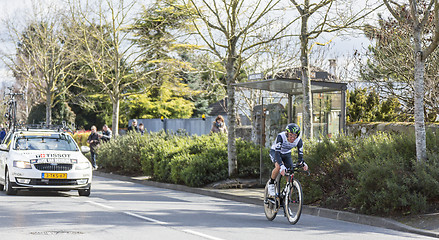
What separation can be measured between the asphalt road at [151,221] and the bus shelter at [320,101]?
159 inches

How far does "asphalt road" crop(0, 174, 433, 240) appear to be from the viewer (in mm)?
8961

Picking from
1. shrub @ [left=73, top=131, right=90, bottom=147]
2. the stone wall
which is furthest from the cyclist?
shrub @ [left=73, top=131, right=90, bottom=147]

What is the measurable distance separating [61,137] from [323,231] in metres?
8.70

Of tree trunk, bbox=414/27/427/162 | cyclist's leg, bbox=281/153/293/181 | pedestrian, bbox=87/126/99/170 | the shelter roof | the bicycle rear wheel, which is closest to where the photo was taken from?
the bicycle rear wheel

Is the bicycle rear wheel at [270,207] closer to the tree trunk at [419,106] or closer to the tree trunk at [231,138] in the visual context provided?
the tree trunk at [419,106]

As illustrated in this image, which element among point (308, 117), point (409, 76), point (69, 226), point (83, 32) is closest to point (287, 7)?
point (308, 117)

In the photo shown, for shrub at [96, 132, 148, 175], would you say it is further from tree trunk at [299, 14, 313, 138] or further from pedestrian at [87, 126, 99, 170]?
tree trunk at [299, 14, 313, 138]

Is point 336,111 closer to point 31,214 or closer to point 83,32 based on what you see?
point 31,214

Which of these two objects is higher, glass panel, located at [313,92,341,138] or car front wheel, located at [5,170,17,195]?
glass panel, located at [313,92,341,138]

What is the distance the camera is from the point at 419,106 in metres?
11.3

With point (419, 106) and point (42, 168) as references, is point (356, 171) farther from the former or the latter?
point (42, 168)

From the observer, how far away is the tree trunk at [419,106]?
11.1 meters

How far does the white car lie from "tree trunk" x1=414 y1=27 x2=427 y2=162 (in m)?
7.77

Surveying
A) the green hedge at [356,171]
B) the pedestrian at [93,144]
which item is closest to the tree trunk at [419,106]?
the green hedge at [356,171]
